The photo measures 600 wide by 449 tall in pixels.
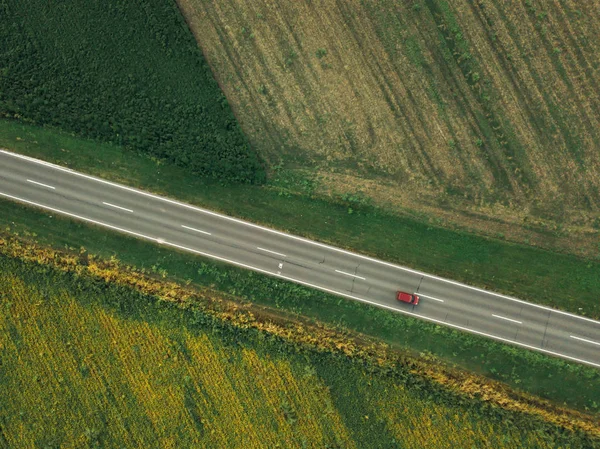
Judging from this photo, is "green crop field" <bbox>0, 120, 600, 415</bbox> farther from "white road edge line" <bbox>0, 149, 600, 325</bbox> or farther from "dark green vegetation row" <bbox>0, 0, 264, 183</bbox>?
"dark green vegetation row" <bbox>0, 0, 264, 183</bbox>

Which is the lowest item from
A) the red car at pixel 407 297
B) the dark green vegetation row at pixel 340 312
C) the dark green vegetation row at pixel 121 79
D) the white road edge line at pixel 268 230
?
the dark green vegetation row at pixel 340 312

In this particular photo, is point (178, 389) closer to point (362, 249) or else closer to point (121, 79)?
point (362, 249)

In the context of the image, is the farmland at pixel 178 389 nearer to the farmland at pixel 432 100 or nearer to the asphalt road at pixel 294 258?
the asphalt road at pixel 294 258

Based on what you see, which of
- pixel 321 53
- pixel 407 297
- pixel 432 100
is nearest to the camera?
pixel 407 297

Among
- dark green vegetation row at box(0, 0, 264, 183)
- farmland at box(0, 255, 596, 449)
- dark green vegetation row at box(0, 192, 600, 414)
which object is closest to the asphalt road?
dark green vegetation row at box(0, 192, 600, 414)

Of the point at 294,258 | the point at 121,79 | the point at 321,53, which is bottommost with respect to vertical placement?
the point at 294,258

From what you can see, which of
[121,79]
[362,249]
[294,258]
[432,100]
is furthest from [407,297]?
[121,79]

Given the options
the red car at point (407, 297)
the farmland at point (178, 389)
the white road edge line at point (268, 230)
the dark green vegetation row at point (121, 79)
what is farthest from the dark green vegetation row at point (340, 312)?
the dark green vegetation row at point (121, 79)
